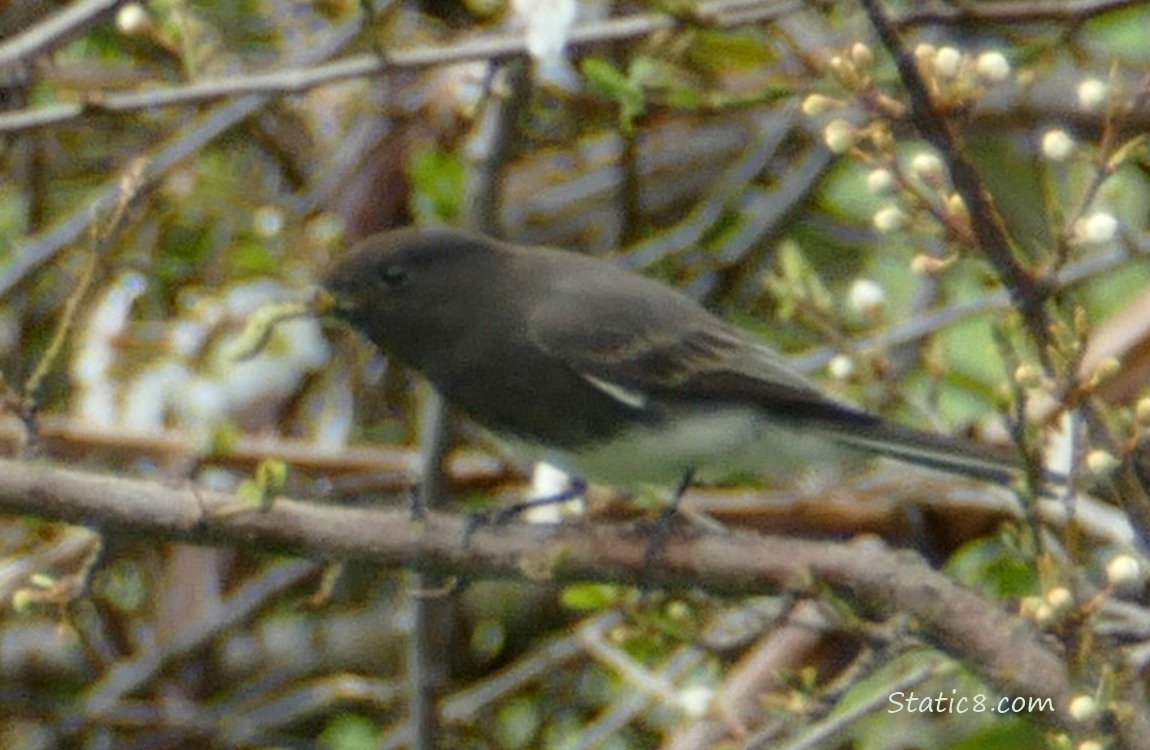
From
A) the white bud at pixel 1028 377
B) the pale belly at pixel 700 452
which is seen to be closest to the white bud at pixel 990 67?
the white bud at pixel 1028 377

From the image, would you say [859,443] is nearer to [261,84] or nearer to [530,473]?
[530,473]

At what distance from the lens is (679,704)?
2723mm

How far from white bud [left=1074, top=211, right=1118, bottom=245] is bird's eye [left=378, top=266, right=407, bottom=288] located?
1.45m

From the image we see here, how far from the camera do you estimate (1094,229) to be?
1.80 m

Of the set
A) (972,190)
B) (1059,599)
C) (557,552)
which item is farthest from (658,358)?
(972,190)

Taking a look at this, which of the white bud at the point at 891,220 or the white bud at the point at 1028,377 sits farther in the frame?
the white bud at the point at 891,220

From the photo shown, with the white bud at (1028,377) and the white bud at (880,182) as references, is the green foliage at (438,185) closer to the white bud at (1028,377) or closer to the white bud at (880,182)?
the white bud at (880,182)

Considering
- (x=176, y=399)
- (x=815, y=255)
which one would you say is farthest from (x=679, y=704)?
(x=815, y=255)

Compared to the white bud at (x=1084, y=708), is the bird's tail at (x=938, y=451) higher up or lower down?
lower down

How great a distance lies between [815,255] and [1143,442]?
2557mm

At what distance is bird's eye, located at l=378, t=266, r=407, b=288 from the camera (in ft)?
10.1

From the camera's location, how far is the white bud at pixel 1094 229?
5.78 feet

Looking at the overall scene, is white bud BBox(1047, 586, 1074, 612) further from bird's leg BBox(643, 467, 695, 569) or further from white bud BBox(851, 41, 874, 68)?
bird's leg BBox(643, 467, 695, 569)

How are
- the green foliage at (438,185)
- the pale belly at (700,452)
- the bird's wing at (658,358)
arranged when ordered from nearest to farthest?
the pale belly at (700,452), the bird's wing at (658,358), the green foliage at (438,185)
